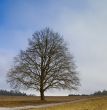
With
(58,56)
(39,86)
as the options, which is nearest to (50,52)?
(58,56)

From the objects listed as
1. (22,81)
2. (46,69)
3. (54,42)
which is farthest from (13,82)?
(54,42)

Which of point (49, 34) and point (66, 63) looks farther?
point (49, 34)

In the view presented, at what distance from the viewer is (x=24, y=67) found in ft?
187

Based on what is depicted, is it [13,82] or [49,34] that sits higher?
[49,34]

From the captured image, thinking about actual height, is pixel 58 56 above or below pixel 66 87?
above

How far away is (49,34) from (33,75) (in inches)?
317

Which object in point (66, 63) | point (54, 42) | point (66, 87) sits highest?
point (54, 42)

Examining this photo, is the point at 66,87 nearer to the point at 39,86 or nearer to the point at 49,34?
the point at 39,86

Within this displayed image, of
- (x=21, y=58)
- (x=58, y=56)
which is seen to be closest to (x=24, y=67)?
(x=21, y=58)

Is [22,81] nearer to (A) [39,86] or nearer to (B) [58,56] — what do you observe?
(A) [39,86]

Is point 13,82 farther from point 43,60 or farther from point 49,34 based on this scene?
point 49,34

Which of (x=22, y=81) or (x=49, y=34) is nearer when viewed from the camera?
(x=22, y=81)

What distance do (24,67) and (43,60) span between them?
3.33 metres

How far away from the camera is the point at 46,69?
57969 millimetres
